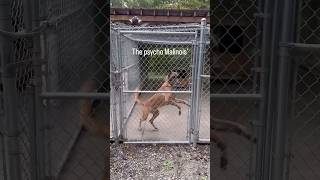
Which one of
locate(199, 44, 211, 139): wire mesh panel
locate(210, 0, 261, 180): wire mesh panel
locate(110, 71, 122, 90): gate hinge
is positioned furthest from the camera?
locate(199, 44, 211, 139): wire mesh panel

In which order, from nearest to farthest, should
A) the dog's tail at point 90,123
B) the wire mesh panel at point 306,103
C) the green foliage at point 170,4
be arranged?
the wire mesh panel at point 306,103
the dog's tail at point 90,123
the green foliage at point 170,4

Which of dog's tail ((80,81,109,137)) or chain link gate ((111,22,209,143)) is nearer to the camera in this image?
dog's tail ((80,81,109,137))

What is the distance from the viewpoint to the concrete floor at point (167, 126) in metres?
5.39

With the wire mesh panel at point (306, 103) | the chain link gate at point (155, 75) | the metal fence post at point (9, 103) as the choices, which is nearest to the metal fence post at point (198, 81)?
the chain link gate at point (155, 75)

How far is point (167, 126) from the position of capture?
18.7ft

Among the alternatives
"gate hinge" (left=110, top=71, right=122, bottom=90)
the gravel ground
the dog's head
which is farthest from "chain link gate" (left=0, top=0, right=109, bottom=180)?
the dog's head

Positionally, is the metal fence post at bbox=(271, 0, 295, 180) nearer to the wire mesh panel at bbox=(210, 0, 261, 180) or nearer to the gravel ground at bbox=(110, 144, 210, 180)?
the wire mesh panel at bbox=(210, 0, 261, 180)

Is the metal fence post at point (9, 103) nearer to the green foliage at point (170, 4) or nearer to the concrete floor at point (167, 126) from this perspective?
the concrete floor at point (167, 126)

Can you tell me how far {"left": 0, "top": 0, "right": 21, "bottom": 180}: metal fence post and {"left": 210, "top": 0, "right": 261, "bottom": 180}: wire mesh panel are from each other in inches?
36.2

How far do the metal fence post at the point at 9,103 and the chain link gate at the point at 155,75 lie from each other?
126 inches

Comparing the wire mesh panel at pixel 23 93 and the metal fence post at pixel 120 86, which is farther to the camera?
the metal fence post at pixel 120 86

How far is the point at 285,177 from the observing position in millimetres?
1799

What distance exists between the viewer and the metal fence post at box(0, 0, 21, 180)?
156 cm

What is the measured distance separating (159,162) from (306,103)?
2.64m
